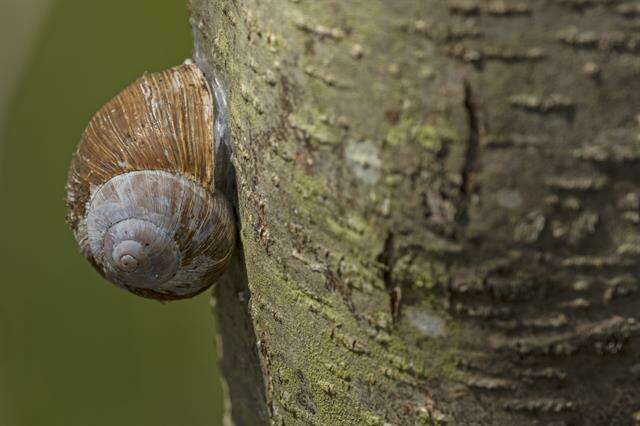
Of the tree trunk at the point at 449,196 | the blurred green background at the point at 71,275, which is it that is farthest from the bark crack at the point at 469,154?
the blurred green background at the point at 71,275

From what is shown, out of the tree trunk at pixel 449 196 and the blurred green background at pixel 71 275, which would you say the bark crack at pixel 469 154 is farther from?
the blurred green background at pixel 71 275

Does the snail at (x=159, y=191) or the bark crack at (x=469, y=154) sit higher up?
the bark crack at (x=469, y=154)

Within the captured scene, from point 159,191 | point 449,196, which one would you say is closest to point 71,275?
point 159,191

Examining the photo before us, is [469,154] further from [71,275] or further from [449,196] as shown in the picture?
[71,275]

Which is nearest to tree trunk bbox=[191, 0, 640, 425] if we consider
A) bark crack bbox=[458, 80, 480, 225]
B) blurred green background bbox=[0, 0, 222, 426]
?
bark crack bbox=[458, 80, 480, 225]

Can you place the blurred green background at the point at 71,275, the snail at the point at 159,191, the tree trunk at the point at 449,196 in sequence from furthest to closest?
the blurred green background at the point at 71,275, the snail at the point at 159,191, the tree trunk at the point at 449,196

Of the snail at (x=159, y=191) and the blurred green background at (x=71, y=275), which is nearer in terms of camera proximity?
the snail at (x=159, y=191)

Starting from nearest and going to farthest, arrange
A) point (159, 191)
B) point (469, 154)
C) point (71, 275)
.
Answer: point (469, 154), point (159, 191), point (71, 275)

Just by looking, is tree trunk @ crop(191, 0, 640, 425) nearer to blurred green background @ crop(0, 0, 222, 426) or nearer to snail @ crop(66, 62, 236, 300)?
snail @ crop(66, 62, 236, 300)
